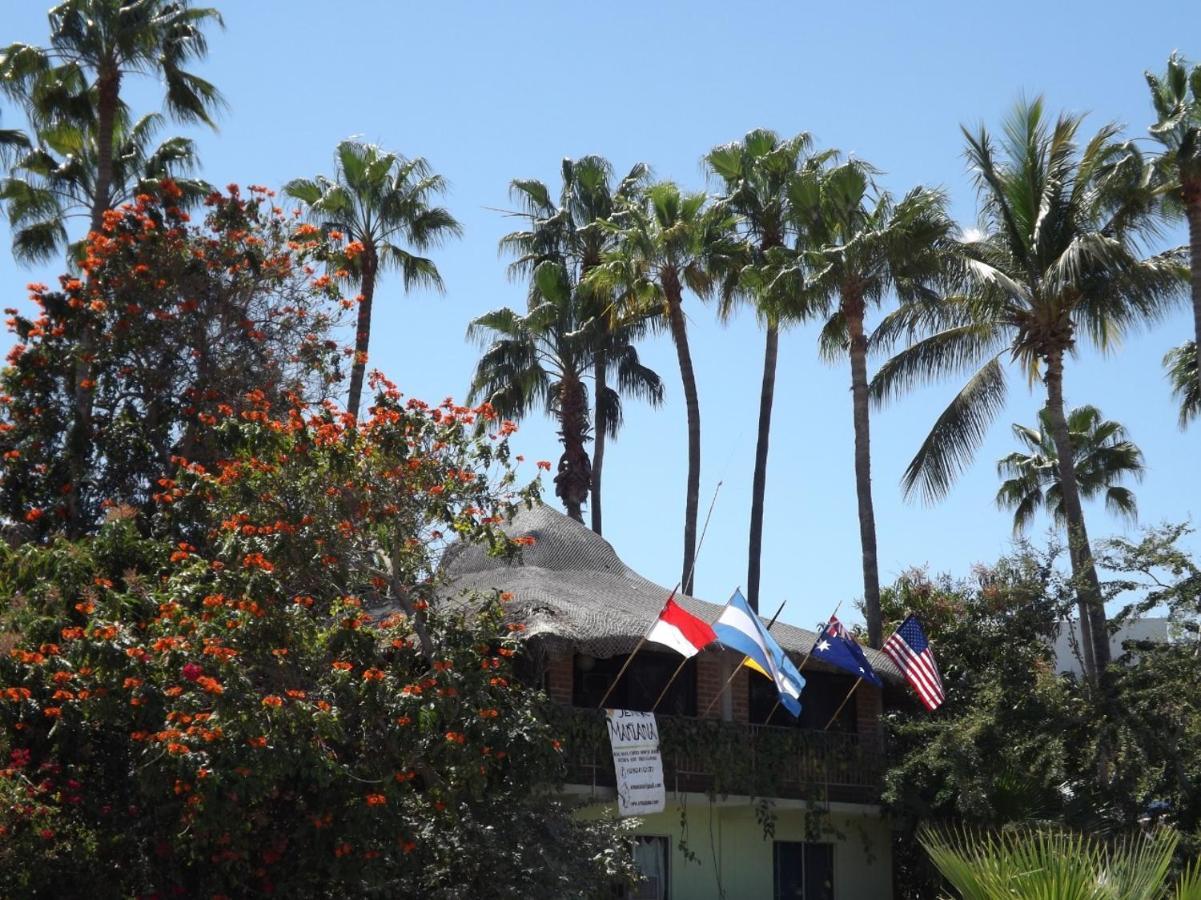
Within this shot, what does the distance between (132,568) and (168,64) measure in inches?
480

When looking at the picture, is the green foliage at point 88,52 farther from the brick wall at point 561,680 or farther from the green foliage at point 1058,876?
the green foliage at point 1058,876

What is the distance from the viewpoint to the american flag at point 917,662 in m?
23.4

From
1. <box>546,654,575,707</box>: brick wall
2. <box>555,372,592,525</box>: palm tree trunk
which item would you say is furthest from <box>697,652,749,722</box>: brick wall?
<box>555,372,592,525</box>: palm tree trunk

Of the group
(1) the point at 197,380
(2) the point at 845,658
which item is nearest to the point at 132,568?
(1) the point at 197,380

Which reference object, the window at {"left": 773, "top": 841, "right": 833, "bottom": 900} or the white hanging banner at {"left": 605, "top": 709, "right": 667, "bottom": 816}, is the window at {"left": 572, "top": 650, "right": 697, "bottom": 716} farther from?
the window at {"left": 773, "top": 841, "right": 833, "bottom": 900}

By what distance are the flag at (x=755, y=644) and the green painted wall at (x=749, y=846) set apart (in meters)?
2.67

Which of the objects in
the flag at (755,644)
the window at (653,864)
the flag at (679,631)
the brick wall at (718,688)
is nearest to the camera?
the flag at (679,631)

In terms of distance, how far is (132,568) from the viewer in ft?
60.5

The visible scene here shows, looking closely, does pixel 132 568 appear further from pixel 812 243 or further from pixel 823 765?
pixel 812 243

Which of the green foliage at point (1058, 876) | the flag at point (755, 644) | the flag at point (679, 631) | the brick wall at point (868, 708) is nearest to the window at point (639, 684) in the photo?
the flag at point (755, 644)

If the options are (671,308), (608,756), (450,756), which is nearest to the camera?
(450,756)

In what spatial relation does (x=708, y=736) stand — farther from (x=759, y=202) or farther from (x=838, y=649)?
(x=759, y=202)

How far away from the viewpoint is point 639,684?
23.8 meters

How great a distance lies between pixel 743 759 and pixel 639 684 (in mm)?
2066
